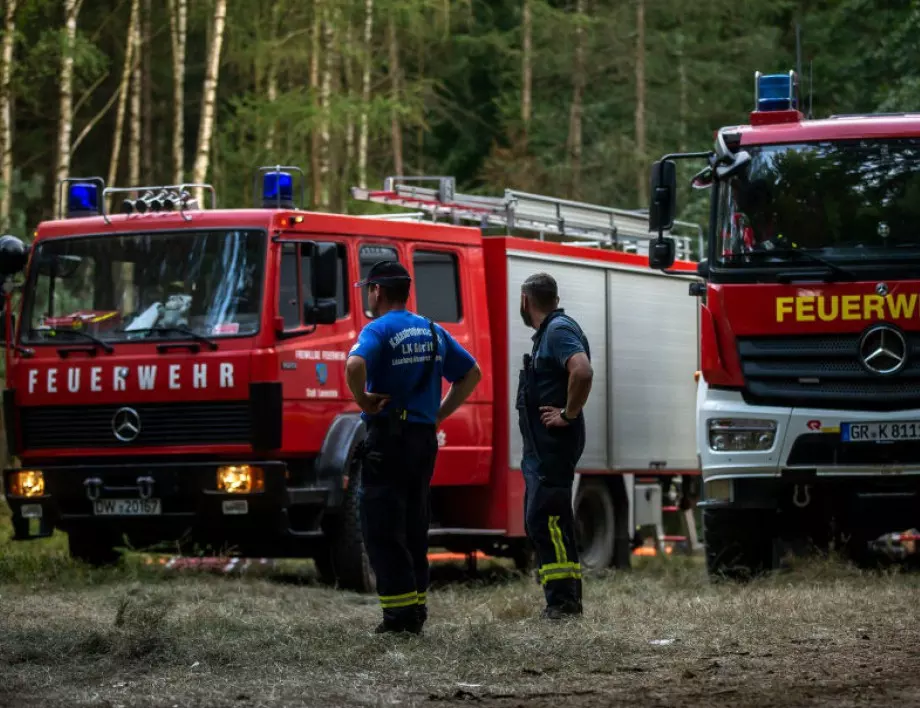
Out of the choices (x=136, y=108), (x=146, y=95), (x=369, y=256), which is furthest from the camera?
(x=146, y=95)

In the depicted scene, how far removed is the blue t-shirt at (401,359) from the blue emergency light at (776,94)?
171 inches

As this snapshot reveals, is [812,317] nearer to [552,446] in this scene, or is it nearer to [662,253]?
[662,253]

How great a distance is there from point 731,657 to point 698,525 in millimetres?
12131

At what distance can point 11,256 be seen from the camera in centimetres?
1336

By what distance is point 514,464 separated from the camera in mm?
14703

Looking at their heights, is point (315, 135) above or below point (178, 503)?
above

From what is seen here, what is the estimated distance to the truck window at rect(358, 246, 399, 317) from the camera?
13.4 metres

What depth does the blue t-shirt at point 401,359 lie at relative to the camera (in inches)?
357

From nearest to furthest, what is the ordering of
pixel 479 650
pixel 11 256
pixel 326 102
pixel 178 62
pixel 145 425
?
pixel 479 650 → pixel 145 425 → pixel 11 256 → pixel 326 102 → pixel 178 62

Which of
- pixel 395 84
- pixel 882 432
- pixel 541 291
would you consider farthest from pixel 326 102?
pixel 541 291

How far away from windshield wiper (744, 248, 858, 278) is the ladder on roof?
3768 mm

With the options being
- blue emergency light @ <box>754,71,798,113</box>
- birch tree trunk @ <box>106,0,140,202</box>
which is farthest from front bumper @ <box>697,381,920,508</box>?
birch tree trunk @ <box>106,0,140,202</box>

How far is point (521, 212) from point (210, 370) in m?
4.07

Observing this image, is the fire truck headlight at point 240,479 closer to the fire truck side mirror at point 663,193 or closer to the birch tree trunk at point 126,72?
the fire truck side mirror at point 663,193
